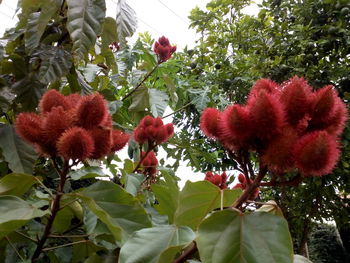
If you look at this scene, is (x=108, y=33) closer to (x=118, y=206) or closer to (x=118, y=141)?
(x=118, y=141)

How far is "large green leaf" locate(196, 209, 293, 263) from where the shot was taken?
503 millimetres

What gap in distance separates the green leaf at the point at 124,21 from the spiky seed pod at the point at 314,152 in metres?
0.62

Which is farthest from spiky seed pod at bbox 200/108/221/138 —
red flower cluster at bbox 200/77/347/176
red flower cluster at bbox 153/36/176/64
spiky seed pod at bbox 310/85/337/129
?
red flower cluster at bbox 153/36/176/64

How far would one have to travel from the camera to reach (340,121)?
Answer: 0.62m

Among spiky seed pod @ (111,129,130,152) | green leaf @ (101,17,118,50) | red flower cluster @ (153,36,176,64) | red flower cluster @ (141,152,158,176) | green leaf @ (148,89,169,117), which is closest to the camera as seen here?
spiky seed pod @ (111,129,130,152)

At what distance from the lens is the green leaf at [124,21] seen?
101 cm

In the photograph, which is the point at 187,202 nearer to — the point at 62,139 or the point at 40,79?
the point at 62,139

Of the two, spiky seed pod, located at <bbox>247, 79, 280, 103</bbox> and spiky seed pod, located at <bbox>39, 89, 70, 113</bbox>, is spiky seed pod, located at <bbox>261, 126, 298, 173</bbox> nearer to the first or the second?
spiky seed pod, located at <bbox>247, 79, 280, 103</bbox>

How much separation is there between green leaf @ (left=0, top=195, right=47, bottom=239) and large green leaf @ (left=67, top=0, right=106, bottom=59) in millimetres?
381

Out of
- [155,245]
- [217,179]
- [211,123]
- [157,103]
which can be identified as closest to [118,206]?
[155,245]

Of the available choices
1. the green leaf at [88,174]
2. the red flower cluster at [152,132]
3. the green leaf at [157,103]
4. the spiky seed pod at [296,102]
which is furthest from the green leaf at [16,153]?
the green leaf at [157,103]

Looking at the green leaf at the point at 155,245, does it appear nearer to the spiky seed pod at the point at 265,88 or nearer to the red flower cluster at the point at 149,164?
the spiky seed pod at the point at 265,88

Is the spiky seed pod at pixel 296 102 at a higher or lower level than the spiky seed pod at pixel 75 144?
higher

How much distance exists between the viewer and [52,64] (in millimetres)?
1005
